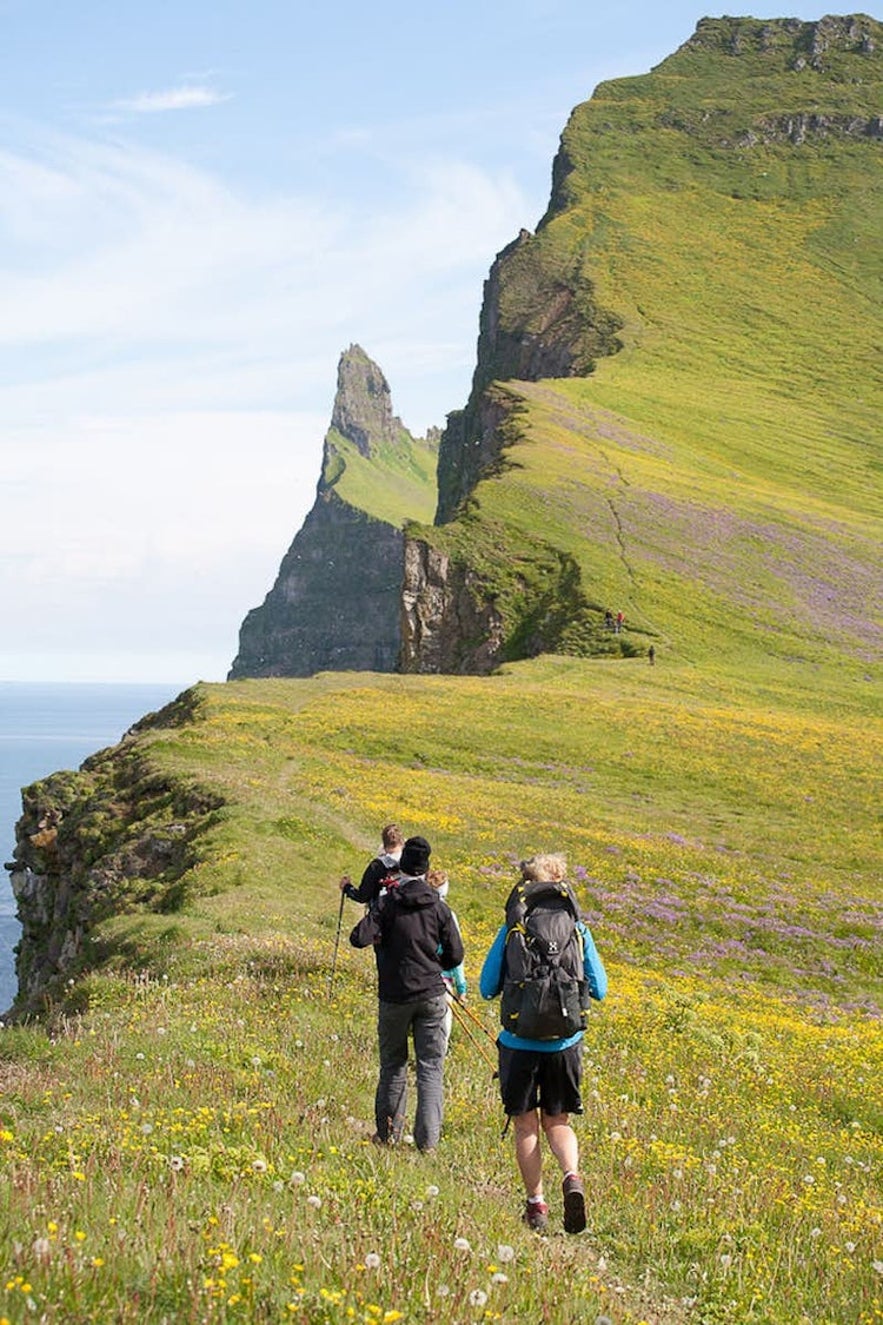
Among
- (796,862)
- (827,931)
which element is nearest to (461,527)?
(796,862)

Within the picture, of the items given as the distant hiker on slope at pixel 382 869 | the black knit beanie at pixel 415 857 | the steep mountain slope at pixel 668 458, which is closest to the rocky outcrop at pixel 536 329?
the steep mountain slope at pixel 668 458

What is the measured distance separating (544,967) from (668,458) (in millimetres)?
109355

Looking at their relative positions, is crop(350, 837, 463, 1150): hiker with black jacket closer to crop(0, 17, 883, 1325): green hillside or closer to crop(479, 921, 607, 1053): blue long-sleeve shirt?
crop(0, 17, 883, 1325): green hillside

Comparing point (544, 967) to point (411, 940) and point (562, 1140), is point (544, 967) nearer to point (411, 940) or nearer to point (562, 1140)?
point (562, 1140)

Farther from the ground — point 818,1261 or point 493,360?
point 493,360

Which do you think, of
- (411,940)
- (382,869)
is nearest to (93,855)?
(382,869)

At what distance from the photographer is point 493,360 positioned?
189 m

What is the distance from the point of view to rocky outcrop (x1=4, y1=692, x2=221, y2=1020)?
2844 cm

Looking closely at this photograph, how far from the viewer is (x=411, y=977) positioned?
38.2 feet

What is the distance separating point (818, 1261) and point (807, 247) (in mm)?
210573

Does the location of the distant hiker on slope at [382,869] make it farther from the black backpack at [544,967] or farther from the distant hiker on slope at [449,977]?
the black backpack at [544,967]

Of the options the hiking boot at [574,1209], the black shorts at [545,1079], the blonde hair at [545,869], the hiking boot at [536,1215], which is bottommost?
the hiking boot at [536,1215]

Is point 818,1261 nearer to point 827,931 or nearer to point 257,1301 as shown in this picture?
point 257,1301

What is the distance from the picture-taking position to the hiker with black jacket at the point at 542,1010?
31.0 feet
